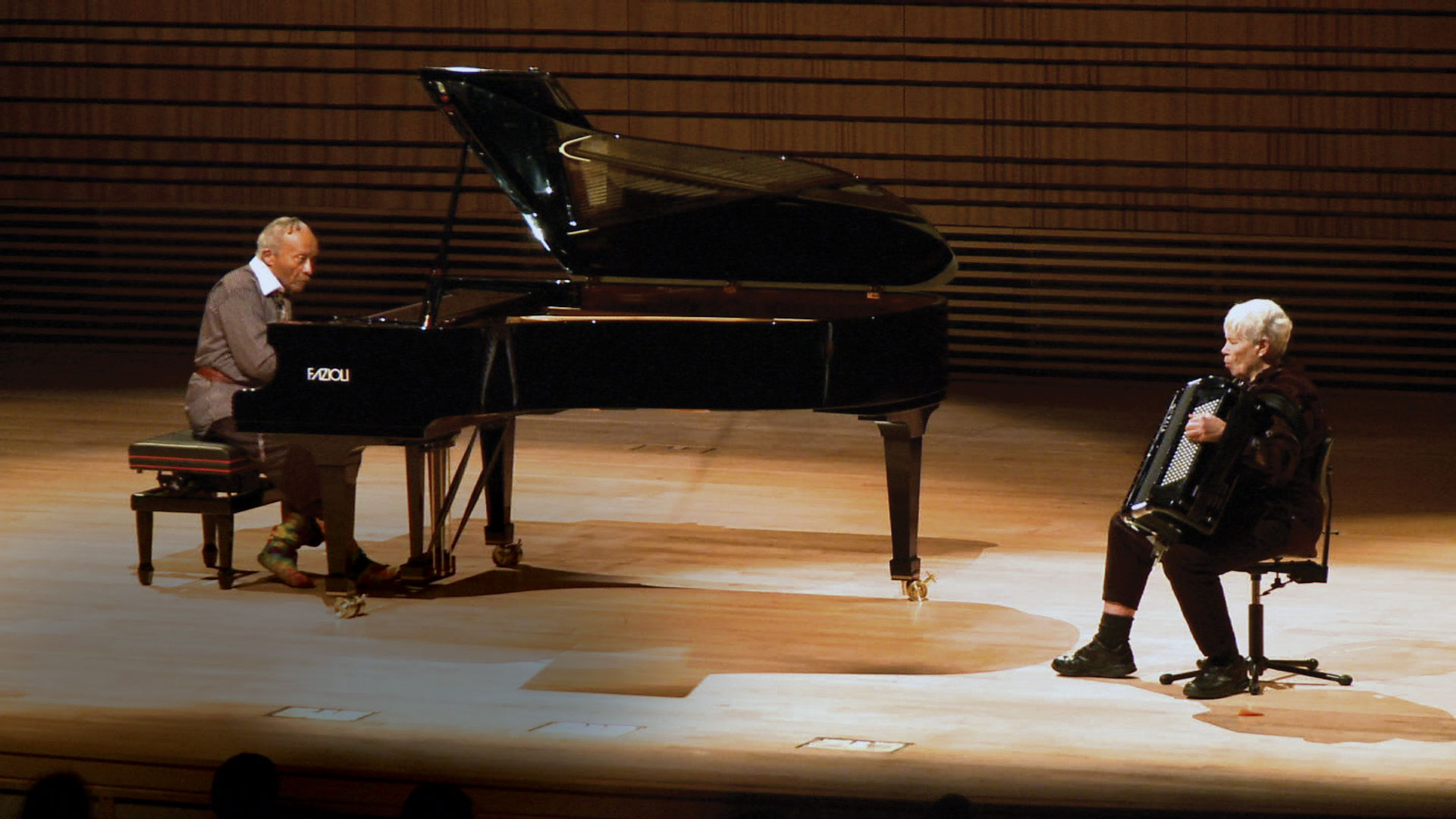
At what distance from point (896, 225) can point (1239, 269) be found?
422 centimetres

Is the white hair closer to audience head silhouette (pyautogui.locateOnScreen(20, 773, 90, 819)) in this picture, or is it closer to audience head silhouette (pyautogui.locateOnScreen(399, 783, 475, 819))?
audience head silhouette (pyautogui.locateOnScreen(399, 783, 475, 819))

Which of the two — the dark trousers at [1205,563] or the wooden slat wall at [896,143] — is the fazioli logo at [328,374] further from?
the wooden slat wall at [896,143]

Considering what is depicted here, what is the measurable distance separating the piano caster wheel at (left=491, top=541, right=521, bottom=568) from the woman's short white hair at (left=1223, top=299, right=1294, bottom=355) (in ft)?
7.53

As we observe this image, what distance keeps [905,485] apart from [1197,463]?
1161 millimetres

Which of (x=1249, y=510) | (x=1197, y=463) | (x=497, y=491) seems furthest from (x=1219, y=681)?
(x=497, y=491)

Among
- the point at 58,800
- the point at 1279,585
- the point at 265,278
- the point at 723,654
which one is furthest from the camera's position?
the point at 265,278

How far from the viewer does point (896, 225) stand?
565 cm

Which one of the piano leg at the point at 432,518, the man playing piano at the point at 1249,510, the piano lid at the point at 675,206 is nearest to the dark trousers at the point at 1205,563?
the man playing piano at the point at 1249,510

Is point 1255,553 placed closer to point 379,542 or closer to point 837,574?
point 837,574

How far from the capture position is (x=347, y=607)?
5.21 m

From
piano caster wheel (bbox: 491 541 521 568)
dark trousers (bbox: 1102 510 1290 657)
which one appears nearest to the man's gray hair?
piano caster wheel (bbox: 491 541 521 568)

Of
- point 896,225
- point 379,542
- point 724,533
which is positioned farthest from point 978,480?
point 379,542

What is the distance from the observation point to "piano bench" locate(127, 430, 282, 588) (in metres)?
5.39

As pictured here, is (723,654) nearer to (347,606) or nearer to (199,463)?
(347,606)
